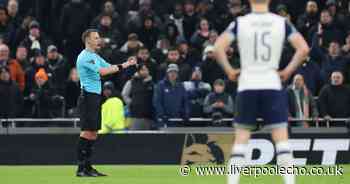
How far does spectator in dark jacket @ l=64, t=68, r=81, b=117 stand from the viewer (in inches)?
875

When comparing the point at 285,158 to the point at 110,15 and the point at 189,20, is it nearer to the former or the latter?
the point at 110,15

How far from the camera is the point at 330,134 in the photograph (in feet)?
65.9

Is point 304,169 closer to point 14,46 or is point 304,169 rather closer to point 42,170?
point 42,170

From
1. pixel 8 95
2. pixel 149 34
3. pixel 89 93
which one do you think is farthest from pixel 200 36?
pixel 89 93

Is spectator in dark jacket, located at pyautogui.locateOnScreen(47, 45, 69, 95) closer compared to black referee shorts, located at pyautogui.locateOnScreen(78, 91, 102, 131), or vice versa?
black referee shorts, located at pyautogui.locateOnScreen(78, 91, 102, 131)

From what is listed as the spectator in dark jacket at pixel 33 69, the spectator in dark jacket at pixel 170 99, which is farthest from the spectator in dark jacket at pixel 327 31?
the spectator in dark jacket at pixel 33 69

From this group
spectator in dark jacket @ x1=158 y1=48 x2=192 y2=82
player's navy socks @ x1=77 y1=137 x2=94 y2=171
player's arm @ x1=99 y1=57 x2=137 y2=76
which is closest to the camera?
player's arm @ x1=99 y1=57 x2=137 y2=76

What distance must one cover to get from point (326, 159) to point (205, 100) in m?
2.88

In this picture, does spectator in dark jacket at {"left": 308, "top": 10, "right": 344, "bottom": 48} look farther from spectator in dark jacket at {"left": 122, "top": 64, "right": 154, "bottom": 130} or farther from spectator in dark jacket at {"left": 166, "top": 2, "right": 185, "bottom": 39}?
spectator in dark jacket at {"left": 122, "top": 64, "right": 154, "bottom": 130}

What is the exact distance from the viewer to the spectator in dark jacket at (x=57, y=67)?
877 inches

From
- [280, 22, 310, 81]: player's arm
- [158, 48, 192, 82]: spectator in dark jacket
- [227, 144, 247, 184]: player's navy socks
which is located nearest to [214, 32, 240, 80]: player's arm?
[280, 22, 310, 81]: player's arm

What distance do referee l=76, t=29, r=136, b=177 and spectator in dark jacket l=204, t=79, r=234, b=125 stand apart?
5.02m

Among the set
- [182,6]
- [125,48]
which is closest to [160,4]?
[182,6]

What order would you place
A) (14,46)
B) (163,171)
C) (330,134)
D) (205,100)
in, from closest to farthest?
(163,171) → (330,134) → (205,100) → (14,46)
